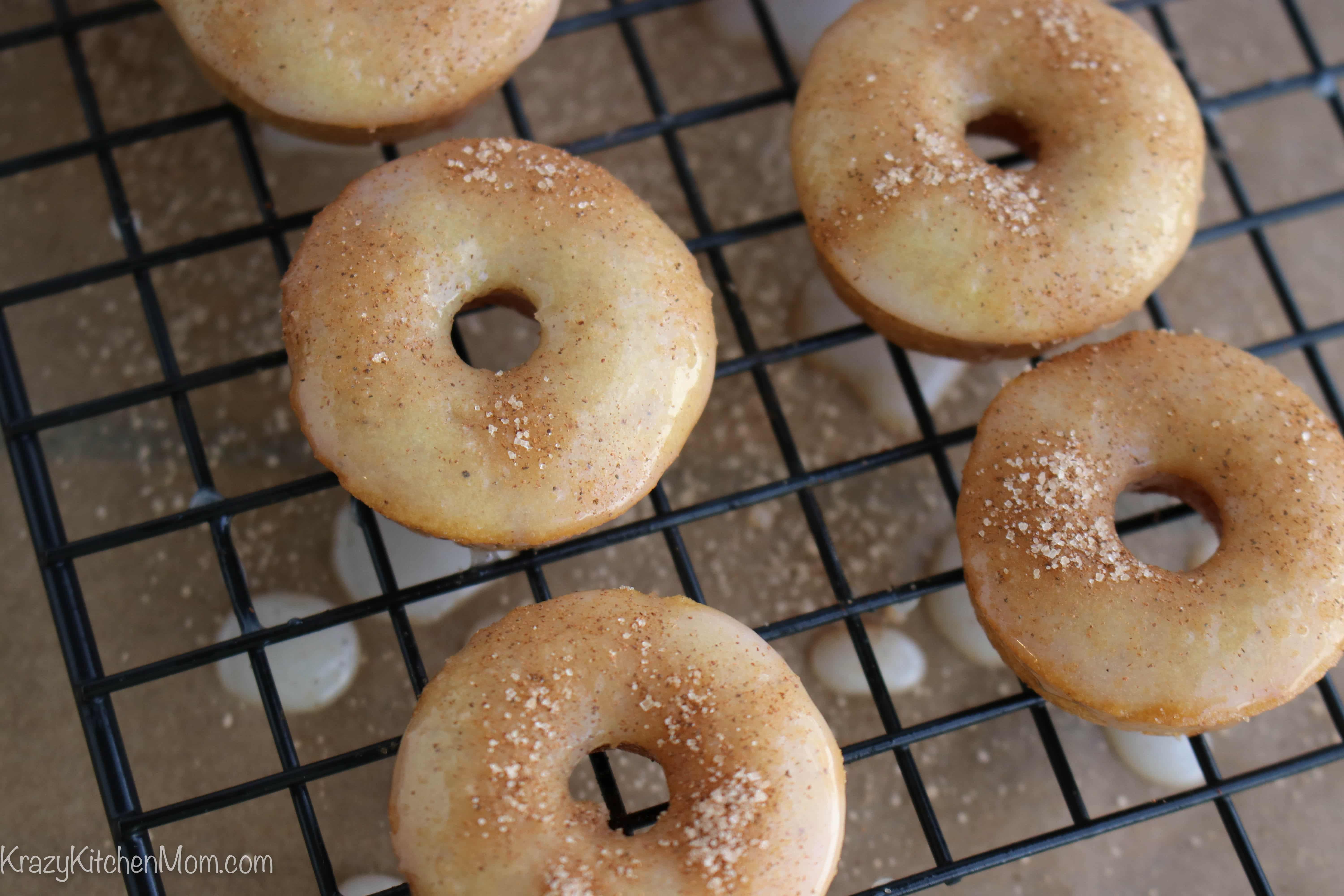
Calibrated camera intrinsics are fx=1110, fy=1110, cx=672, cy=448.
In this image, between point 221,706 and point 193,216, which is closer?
point 221,706

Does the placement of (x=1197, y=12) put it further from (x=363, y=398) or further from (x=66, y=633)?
(x=66, y=633)

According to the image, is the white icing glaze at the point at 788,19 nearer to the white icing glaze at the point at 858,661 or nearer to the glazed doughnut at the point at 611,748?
the white icing glaze at the point at 858,661

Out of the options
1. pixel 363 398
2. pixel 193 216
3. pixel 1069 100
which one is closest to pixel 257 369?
pixel 363 398

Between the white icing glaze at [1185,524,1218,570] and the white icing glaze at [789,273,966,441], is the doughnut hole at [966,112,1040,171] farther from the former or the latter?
the white icing glaze at [1185,524,1218,570]

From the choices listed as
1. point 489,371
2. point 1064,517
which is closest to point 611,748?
point 489,371

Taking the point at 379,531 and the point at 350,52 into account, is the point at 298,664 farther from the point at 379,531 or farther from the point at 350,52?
the point at 350,52

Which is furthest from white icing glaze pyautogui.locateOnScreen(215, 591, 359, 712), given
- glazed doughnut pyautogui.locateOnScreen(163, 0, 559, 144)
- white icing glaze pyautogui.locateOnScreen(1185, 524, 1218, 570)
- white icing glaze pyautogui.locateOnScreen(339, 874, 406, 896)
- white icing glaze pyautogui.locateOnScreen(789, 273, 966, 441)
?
white icing glaze pyautogui.locateOnScreen(1185, 524, 1218, 570)
